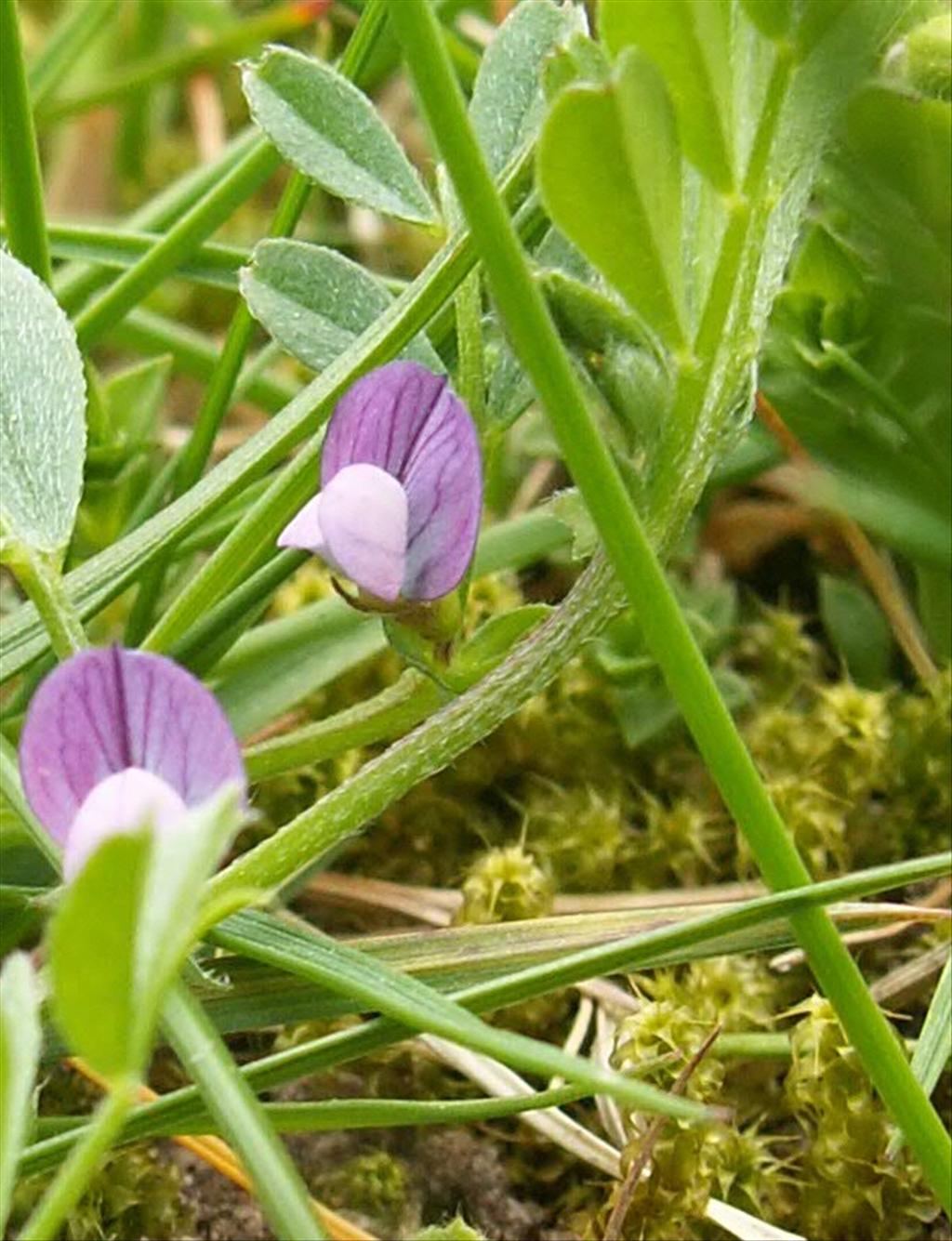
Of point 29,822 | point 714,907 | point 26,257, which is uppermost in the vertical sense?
point 26,257

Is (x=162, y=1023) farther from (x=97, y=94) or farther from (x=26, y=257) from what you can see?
(x=97, y=94)

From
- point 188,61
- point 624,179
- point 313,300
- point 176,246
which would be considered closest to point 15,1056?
point 624,179

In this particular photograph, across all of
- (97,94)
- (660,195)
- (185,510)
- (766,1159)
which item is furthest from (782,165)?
(97,94)

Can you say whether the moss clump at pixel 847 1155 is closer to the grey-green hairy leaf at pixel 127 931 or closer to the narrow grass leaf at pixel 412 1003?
the narrow grass leaf at pixel 412 1003

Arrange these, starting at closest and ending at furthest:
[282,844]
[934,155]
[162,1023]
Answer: [162,1023]
[282,844]
[934,155]

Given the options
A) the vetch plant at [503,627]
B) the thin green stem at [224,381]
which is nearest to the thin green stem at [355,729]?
the vetch plant at [503,627]

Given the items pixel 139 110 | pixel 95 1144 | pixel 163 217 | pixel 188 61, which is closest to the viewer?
pixel 95 1144

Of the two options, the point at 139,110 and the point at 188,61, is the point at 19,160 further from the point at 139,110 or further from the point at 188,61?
the point at 139,110
